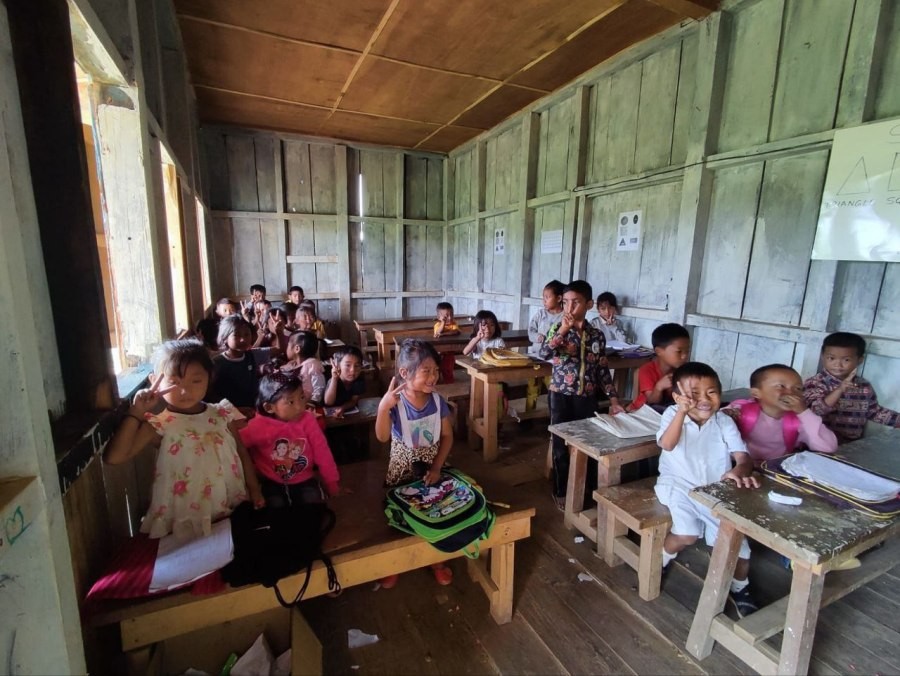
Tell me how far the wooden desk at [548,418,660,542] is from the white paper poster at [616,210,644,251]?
2.67m

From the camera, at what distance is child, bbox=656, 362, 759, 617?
2.02m

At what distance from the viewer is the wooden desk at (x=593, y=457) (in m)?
2.34

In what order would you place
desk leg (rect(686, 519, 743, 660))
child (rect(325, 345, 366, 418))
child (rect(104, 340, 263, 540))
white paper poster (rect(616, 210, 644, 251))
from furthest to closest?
white paper poster (rect(616, 210, 644, 251)), child (rect(325, 345, 366, 418)), desk leg (rect(686, 519, 743, 660)), child (rect(104, 340, 263, 540))

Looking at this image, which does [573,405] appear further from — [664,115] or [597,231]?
[664,115]

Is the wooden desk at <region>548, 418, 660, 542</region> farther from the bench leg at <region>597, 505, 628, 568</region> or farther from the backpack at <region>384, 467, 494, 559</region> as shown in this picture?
the backpack at <region>384, 467, 494, 559</region>

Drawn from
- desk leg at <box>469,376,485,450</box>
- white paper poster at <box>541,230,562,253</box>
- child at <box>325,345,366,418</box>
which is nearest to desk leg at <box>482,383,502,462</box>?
desk leg at <box>469,376,485,450</box>

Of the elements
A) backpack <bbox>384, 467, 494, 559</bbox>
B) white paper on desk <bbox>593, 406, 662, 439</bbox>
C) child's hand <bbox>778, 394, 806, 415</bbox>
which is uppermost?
child's hand <bbox>778, 394, 806, 415</bbox>

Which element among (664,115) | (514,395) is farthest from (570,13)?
(514,395)

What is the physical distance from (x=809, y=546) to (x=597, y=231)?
422cm

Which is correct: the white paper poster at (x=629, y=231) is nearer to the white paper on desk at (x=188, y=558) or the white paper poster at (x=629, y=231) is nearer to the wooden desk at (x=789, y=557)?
the wooden desk at (x=789, y=557)

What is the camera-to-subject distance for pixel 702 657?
5.92 feet

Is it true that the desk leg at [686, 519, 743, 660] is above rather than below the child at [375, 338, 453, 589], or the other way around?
below

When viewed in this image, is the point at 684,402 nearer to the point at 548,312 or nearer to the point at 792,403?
the point at 792,403

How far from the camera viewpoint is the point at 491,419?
→ 367cm
